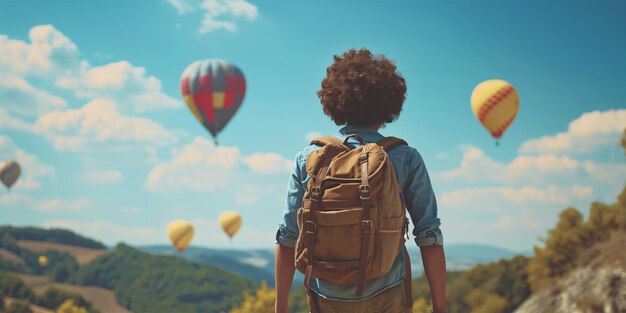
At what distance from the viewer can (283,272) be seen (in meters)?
4.12

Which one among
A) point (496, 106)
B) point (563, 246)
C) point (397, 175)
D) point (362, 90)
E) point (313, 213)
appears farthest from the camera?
point (563, 246)

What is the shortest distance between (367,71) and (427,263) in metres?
1.15

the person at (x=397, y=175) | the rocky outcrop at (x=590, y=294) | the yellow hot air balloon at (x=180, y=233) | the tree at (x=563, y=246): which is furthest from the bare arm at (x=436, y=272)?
the yellow hot air balloon at (x=180, y=233)

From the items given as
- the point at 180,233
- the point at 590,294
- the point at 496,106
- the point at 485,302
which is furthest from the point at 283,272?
the point at 180,233

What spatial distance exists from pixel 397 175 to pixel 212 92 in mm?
46554

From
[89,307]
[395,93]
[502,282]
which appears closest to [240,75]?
[502,282]

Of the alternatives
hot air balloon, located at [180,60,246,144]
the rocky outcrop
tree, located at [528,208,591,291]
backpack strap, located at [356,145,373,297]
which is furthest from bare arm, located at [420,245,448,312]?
tree, located at [528,208,591,291]

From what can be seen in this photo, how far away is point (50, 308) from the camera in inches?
5846

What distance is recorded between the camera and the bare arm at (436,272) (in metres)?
3.85

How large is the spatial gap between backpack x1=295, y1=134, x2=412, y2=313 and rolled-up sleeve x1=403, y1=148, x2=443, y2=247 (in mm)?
141

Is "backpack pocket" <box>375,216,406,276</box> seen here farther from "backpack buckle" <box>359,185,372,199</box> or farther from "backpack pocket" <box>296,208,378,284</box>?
"backpack buckle" <box>359,185,372,199</box>

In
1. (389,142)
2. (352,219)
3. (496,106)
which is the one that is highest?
(496,106)

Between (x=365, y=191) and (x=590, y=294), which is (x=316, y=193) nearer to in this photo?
(x=365, y=191)

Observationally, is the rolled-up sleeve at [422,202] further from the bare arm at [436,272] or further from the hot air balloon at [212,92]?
the hot air balloon at [212,92]
